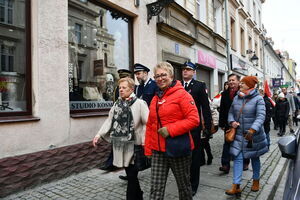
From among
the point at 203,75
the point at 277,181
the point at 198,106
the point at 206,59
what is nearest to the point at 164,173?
the point at 198,106

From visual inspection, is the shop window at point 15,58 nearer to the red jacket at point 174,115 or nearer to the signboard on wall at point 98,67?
the signboard on wall at point 98,67

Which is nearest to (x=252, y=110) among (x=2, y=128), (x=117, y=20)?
(x=2, y=128)

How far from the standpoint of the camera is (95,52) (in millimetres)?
6320

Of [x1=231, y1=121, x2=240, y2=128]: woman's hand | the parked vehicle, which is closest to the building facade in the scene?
[x1=231, y1=121, x2=240, y2=128]: woman's hand

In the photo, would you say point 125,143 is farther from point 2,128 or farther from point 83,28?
point 83,28

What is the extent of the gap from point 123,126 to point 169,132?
0.76 m

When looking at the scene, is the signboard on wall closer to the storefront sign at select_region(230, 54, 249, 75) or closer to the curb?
the curb

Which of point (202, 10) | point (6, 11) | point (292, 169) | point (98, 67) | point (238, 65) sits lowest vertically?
point (292, 169)

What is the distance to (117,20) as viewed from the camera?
6840 millimetres

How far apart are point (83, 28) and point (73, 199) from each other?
12.7ft

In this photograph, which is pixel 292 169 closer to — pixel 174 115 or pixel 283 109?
pixel 174 115

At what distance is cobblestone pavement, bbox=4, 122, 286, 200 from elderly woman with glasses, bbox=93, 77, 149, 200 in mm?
812

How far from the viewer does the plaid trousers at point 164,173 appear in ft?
8.54

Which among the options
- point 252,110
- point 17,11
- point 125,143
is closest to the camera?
point 125,143
